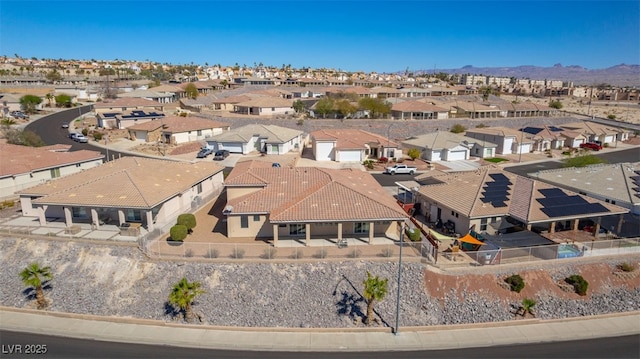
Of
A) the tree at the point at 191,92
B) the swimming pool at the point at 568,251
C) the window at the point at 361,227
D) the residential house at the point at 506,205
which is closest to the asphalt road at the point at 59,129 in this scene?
the tree at the point at 191,92

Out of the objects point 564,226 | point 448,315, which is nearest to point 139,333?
point 448,315

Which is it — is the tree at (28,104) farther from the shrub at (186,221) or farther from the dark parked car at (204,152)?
the shrub at (186,221)

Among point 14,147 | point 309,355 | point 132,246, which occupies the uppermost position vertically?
point 14,147

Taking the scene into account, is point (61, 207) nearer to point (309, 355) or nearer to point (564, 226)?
point (309, 355)

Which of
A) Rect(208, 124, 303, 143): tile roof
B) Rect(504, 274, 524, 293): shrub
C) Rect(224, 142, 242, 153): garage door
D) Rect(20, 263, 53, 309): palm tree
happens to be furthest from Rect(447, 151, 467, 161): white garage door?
Rect(20, 263, 53, 309): palm tree

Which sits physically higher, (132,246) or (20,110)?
(20,110)

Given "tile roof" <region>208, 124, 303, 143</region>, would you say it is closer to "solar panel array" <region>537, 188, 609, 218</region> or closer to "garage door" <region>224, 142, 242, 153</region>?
"garage door" <region>224, 142, 242, 153</region>
